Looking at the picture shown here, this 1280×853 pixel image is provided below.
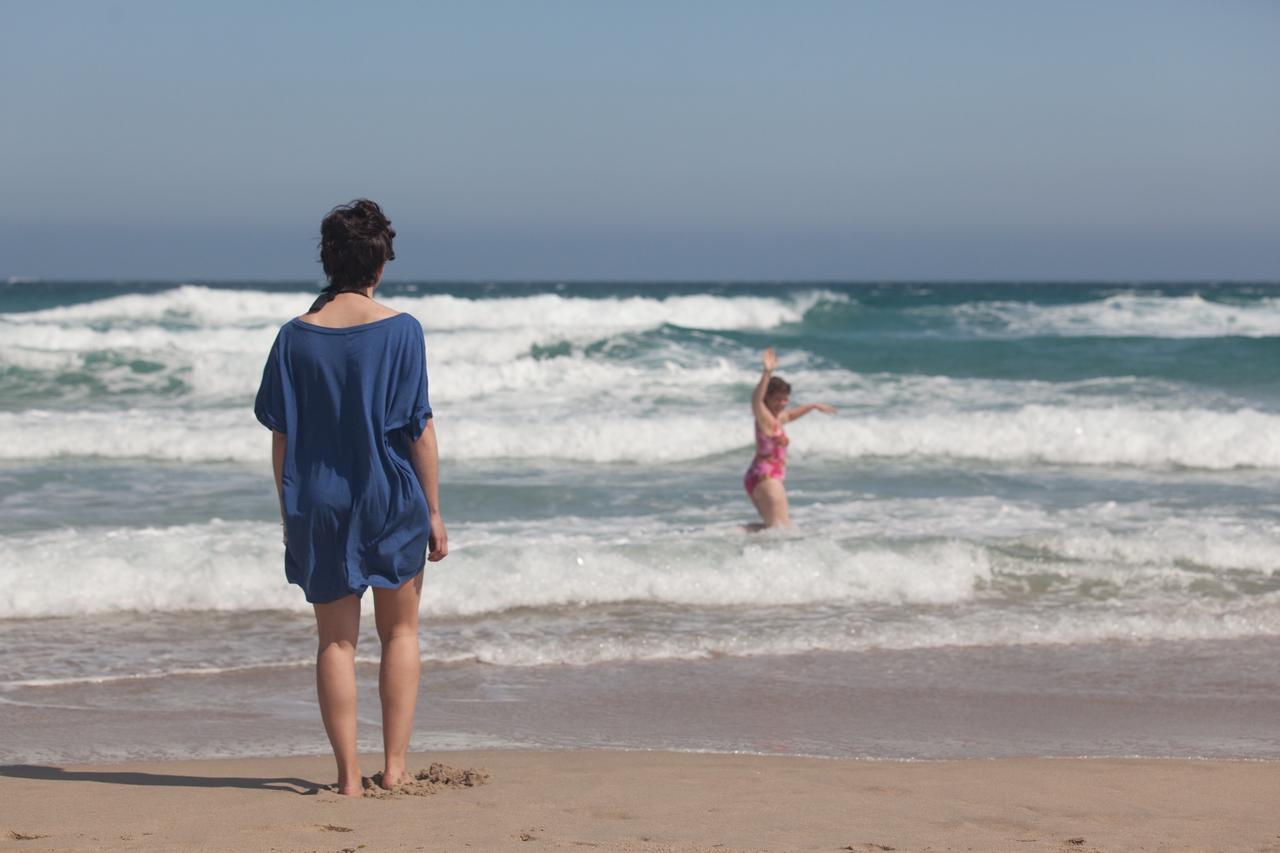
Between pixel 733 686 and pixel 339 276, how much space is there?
2582 mm

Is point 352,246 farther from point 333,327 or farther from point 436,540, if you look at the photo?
point 436,540

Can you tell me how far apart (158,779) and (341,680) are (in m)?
0.82

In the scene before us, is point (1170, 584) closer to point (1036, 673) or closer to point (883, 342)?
point (1036, 673)

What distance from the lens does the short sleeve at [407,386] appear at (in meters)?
2.83

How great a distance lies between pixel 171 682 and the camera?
4.55m

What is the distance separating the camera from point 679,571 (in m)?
6.13

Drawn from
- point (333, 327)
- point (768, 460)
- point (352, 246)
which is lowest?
point (768, 460)

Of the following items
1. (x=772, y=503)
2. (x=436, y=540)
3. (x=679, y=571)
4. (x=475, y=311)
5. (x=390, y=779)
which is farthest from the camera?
(x=475, y=311)

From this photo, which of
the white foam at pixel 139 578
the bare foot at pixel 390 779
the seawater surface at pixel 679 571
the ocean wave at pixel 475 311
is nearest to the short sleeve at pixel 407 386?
the bare foot at pixel 390 779

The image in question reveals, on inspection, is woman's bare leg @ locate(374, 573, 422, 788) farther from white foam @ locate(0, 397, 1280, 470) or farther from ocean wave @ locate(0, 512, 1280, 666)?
white foam @ locate(0, 397, 1280, 470)

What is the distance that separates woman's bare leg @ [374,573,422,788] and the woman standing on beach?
92 millimetres

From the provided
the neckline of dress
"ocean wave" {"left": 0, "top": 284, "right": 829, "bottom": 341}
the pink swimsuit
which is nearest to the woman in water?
the pink swimsuit

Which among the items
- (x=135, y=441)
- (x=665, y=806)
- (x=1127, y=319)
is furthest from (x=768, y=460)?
(x=1127, y=319)

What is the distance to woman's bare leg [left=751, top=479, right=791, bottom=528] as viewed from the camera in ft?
24.5
